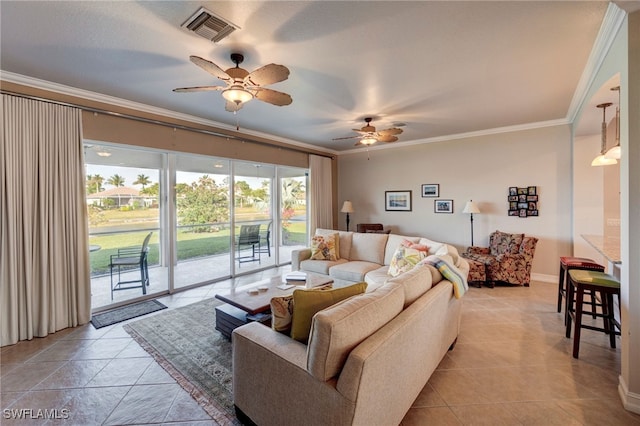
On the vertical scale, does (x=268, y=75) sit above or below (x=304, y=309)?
above

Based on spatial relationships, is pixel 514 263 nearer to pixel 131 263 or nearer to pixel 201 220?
pixel 201 220

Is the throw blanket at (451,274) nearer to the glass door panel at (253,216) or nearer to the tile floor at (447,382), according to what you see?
the tile floor at (447,382)

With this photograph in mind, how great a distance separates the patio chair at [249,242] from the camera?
5480mm

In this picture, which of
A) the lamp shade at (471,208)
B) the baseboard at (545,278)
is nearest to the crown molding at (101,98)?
the lamp shade at (471,208)

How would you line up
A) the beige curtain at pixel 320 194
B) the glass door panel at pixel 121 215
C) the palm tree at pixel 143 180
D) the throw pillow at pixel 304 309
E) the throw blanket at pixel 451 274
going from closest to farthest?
the throw pillow at pixel 304 309 → the throw blanket at pixel 451 274 → the glass door panel at pixel 121 215 → the palm tree at pixel 143 180 → the beige curtain at pixel 320 194

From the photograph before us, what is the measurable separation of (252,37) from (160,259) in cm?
371

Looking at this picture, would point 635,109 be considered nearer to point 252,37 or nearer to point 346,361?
point 346,361

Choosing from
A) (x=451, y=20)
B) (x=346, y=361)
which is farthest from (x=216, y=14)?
(x=346, y=361)

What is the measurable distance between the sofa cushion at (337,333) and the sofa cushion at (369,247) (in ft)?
9.78

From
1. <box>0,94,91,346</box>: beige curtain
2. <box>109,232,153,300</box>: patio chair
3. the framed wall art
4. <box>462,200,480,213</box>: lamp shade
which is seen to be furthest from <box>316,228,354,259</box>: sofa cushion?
<box>0,94,91,346</box>: beige curtain

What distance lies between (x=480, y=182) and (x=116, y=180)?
20.1 ft

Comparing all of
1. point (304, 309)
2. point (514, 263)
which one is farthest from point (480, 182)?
point (304, 309)

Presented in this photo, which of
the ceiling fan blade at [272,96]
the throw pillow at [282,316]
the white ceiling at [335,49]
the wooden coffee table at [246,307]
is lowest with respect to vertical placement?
the wooden coffee table at [246,307]

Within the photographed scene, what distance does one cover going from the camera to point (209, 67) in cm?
215
